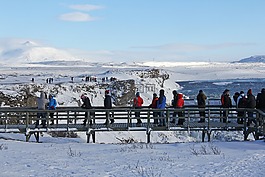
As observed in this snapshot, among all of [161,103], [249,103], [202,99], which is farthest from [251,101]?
[161,103]

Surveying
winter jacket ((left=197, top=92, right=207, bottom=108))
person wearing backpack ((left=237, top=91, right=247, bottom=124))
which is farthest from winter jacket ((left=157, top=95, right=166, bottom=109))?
person wearing backpack ((left=237, top=91, right=247, bottom=124))

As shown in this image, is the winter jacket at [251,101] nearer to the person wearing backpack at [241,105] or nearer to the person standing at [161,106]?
the person wearing backpack at [241,105]

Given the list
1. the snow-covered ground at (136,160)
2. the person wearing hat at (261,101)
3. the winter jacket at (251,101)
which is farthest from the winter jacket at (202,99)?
the snow-covered ground at (136,160)

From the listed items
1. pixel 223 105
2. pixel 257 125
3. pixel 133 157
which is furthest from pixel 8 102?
pixel 133 157

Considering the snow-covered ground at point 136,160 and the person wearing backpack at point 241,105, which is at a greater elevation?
the person wearing backpack at point 241,105

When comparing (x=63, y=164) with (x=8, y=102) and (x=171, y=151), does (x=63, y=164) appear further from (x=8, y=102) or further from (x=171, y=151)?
(x=8, y=102)

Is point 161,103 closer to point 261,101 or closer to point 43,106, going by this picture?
point 261,101

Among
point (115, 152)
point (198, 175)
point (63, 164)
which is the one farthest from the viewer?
point (115, 152)

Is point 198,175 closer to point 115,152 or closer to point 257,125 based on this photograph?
point 115,152

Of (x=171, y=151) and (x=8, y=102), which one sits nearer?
(x=171, y=151)

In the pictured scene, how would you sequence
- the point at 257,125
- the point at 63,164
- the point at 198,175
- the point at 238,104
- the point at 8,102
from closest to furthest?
the point at 198,175
the point at 63,164
the point at 257,125
the point at 238,104
the point at 8,102

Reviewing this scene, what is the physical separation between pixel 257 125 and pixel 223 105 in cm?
291

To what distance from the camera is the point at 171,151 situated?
13.3 metres

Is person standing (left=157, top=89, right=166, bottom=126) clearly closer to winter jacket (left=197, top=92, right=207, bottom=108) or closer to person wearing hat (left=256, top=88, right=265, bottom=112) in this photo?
winter jacket (left=197, top=92, right=207, bottom=108)
